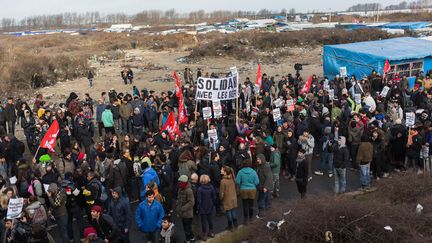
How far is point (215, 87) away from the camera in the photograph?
13.2 metres

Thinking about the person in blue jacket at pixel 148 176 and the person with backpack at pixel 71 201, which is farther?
the person in blue jacket at pixel 148 176

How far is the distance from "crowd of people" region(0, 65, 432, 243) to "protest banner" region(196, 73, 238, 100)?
3.01ft

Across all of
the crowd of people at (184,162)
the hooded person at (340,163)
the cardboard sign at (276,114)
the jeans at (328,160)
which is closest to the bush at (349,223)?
the crowd of people at (184,162)

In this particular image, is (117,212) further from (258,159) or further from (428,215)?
(428,215)

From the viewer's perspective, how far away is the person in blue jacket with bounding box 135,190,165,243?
311 inches

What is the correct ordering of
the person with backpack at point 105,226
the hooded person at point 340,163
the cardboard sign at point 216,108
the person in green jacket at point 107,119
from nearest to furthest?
the person with backpack at point 105,226 → the hooded person at point 340,163 → the cardboard sign at point 216,108 → the person in green jacket at point 107,119

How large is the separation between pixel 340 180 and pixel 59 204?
6.64m

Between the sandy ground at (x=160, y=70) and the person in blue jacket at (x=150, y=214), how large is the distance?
20.3 meters

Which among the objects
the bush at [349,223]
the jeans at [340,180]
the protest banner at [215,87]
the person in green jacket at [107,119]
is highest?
the protest banner at [215,87]

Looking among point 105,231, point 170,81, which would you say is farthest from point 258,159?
point 170,81

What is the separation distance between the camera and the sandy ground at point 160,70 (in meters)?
29.8

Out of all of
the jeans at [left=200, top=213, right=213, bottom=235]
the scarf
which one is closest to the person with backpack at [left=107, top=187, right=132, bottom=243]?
the scarf

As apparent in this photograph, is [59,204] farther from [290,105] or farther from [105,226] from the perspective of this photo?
[290,105]

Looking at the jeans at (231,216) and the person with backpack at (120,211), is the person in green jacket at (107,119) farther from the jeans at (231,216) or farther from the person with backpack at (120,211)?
the jeans at (231,216)
